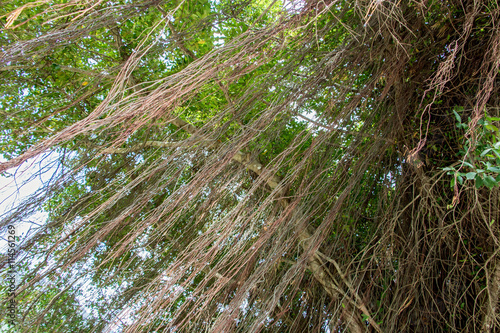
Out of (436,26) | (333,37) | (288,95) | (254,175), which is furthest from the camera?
(254,175)

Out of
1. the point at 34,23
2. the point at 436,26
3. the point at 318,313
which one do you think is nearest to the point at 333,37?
the point at 436,26

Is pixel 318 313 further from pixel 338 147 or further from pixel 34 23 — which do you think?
pixel 34 23

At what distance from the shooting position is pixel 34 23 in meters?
Answer: 1.84

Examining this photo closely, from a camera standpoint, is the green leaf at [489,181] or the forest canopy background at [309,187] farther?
the forest canopy background at [309,187]

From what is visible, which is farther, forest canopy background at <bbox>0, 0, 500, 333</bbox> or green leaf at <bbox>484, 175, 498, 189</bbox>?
forest canopy background at <bbox>0, 0, 500, 333</bbox>

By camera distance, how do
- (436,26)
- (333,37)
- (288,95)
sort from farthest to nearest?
(333,37) → (436,26) → (288,95)

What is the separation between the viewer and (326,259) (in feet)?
5.64

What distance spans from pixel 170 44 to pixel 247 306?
1.45 metres

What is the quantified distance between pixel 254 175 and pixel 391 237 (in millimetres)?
920

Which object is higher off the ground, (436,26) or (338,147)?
(436,26)

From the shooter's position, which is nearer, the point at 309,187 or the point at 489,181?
the point at 489,181

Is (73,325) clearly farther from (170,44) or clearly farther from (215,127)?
(170,44)

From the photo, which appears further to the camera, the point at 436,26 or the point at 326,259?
the point at 326,259

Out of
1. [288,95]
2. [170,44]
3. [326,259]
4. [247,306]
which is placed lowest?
[326,259]
